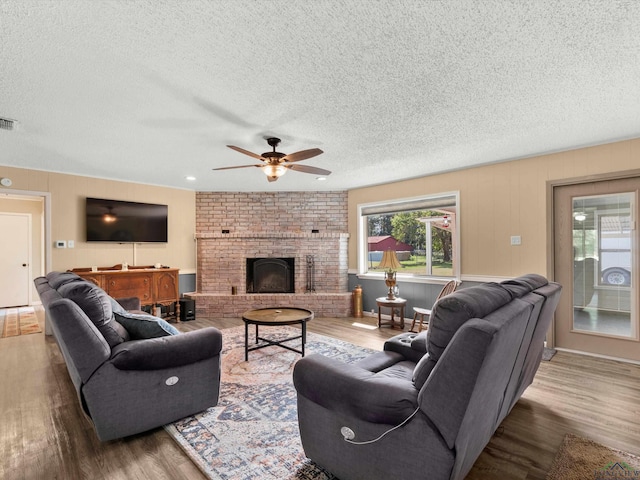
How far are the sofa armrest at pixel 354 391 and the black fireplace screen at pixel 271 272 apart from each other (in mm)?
4390

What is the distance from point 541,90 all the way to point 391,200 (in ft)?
10.5

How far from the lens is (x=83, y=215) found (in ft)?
16.5

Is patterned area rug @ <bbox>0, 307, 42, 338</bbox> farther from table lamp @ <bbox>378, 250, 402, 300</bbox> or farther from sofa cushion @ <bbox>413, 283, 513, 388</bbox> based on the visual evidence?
sofa cushion @ <bbox>413, 283, 513, 388</bbox>

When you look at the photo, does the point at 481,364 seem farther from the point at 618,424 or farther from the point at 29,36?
the point at 29,36

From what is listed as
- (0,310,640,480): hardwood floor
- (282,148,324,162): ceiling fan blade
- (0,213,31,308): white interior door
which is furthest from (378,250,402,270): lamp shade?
(0,213,31,308): white interior door

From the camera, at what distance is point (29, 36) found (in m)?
1.78

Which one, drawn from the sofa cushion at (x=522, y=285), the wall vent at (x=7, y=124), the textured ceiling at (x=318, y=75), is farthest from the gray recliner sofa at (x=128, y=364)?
the sofa cushion at (x=522, y=285)

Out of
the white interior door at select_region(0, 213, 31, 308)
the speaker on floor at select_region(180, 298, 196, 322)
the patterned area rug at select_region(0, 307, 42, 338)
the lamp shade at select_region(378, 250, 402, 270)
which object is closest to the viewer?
the patterned area rug at select_region(0, 307, 42, 338)

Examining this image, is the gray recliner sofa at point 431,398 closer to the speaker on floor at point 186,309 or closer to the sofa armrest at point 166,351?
the sofa armrest at point 166,351

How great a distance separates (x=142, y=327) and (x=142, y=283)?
3107mm

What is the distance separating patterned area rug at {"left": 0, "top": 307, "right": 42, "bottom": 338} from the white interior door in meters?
0.30

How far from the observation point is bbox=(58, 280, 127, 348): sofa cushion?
214 centimetres

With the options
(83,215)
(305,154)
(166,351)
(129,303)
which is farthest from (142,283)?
(305,154)

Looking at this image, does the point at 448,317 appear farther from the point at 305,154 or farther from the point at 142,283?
the point at 142,283
